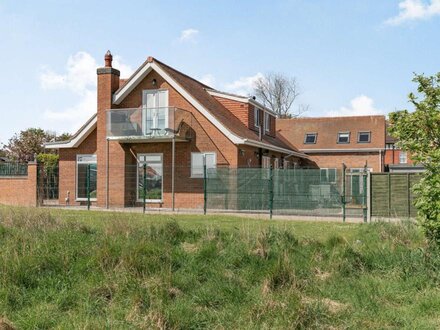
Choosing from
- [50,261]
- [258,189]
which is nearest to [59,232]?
[50,261]

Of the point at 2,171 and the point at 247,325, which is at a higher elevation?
the point at 2,171

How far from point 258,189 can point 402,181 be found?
18.0 feet

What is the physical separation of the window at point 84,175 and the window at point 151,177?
8.55ft

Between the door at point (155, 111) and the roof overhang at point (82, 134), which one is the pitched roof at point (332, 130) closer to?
the door at point (155, 111)

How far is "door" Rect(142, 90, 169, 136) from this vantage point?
78.2 feet

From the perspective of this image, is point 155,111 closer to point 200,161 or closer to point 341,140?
point 200,161

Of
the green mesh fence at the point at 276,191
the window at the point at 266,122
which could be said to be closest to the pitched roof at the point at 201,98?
the green mesh fence at the point at 276,191

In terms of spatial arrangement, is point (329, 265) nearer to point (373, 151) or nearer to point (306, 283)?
point (306, 283)

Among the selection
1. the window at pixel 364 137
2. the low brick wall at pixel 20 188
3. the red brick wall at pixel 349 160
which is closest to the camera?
the low brick wall at pixel 20 188

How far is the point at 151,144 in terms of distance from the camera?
82.3 ft

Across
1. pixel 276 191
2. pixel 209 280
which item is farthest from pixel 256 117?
pixel 209 280

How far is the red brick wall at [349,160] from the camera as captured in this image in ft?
126

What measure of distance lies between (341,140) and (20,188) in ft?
81.7

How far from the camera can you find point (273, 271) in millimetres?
7113
